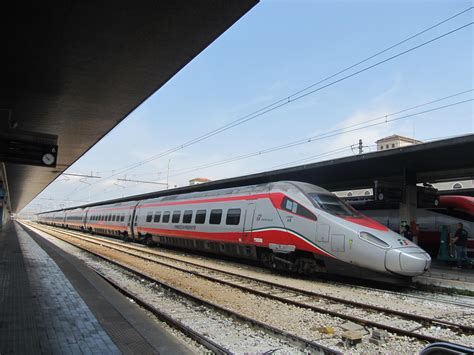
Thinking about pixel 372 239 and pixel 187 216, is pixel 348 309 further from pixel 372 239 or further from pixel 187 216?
pixel 187 216

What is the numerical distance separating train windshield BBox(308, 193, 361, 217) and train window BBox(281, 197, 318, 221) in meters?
0.39

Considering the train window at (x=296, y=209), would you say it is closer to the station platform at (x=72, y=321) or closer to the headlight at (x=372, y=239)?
the headlight at (x=372, y=239)

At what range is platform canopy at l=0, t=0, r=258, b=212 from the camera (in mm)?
4711

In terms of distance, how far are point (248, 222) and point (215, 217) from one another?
7.74 ft

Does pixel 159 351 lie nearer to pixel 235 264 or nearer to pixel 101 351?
pixel 101 351

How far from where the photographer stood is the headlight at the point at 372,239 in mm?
9774

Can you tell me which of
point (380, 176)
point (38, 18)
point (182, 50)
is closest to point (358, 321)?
point (182, 50)

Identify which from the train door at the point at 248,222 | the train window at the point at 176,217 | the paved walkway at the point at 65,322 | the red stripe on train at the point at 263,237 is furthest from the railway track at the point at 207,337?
the train window at the point at 176,217

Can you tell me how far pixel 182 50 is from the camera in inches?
222

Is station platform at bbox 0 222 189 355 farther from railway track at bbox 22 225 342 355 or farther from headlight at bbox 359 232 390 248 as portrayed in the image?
headlight at bbox 359 232 390 248

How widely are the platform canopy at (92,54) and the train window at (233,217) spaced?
5.77m

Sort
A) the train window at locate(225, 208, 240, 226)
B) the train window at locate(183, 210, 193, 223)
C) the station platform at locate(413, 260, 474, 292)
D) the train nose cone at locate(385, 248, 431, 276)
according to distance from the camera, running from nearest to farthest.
Result: the train nose cone at locate(385, 248, 431, 276) < the station platform at locate(413, 260, 474, 292) < the train window at locate(225, 208, 240, 226) < the train window at locate(183, 210, 193, 223)

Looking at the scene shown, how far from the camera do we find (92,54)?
20.0 feet

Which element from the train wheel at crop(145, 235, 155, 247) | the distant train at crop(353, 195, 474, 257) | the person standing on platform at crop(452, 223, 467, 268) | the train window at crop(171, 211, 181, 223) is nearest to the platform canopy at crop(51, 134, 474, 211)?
the distant train at crop(353, 195, 474, 257)
